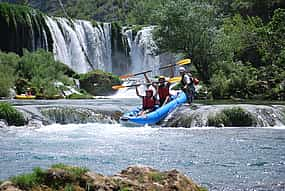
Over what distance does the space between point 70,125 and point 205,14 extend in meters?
17.6

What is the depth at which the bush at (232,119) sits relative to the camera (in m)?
15.9

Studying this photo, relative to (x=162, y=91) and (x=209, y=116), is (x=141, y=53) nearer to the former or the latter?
(x=162, y=91)

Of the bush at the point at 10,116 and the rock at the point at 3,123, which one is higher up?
the bush at the point at 10,116

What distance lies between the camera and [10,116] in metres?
15.6

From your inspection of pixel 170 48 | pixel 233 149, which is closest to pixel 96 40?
pixel 170 48

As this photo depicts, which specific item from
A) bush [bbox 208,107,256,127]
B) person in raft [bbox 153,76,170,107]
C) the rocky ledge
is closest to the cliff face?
person in raft [bbox 153,76,170,107]

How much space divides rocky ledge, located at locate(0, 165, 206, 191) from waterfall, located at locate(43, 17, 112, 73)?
1299 inches

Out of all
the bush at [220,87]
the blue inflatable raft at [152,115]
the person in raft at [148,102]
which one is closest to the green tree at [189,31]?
the bush at [220,87]

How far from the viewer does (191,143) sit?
12.0 m

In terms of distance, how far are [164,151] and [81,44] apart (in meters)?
31.0

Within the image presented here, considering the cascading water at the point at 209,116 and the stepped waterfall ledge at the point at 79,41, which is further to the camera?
the stepped waterfall ledge at the point at 79,41

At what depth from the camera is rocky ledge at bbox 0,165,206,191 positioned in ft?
16.5

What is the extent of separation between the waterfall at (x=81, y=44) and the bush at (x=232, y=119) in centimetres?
2349

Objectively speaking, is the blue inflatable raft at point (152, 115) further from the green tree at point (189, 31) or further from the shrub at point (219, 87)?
the green tree at point (189, 31)
